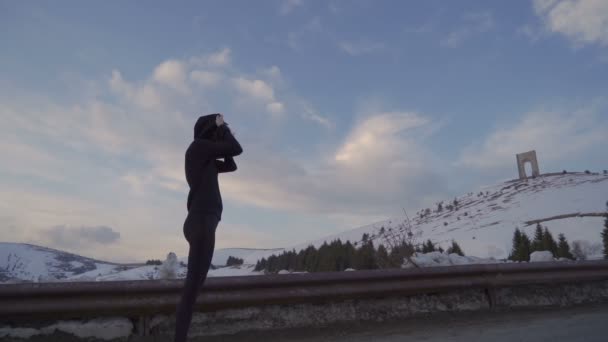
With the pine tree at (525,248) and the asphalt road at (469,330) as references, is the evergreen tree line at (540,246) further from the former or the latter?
the asphalt road at (469,330)

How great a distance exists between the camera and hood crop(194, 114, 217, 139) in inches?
125

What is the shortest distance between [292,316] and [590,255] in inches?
1024

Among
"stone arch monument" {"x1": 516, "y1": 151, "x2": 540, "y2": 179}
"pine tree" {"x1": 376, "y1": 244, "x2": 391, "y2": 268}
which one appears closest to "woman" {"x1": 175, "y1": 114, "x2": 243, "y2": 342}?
"pine tree" {"x1": 376, "y1": 244, "x2": 391, "y2": 268}

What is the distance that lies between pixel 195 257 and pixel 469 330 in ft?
9.45

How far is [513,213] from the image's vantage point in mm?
62094

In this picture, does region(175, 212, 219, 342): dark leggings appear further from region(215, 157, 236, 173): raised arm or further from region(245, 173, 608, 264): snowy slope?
region(245, 173, 608, 264): snowy slope

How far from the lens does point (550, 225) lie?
154 feet

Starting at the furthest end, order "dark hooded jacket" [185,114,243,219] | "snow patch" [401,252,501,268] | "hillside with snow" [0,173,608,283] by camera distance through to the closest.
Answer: "hillside with snow" [0,173,608,283], "snow patch" [401,252,501,268], "dark hooded jacket" [185,114,243,219]

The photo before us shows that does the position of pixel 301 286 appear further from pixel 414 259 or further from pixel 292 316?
pixel 414 259

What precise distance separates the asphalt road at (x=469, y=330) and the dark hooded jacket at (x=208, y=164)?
1650 millimetres

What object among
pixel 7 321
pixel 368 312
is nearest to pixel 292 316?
pixel 368 312

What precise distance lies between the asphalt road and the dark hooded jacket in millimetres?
1650

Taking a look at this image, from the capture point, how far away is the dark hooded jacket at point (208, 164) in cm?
295

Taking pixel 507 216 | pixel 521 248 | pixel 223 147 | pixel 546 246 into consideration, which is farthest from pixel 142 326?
pixel 507 216
